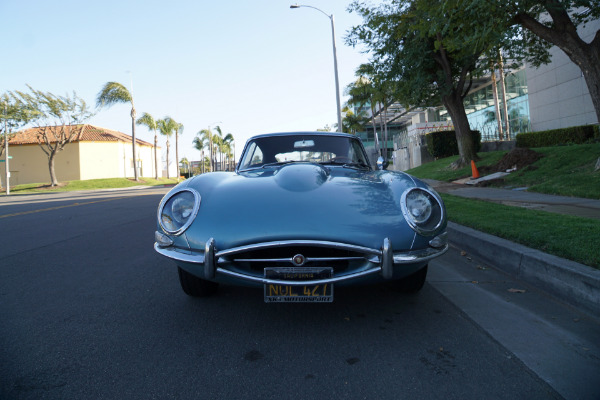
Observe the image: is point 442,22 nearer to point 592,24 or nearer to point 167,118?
point 592,24

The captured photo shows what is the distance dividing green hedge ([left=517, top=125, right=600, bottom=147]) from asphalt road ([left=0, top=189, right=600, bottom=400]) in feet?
53.7

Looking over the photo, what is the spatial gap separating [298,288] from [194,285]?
1085mm

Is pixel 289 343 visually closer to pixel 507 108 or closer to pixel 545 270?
pixel 545 270

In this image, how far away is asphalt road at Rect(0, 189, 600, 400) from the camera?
1.88 metres

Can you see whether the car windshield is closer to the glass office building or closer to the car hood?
the car hood

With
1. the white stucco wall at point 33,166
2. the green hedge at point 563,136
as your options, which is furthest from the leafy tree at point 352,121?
the white stucco wall at point 33,166

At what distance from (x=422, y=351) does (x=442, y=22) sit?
886 centimetres

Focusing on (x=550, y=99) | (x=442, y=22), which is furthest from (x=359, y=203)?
(x=550, y=99)

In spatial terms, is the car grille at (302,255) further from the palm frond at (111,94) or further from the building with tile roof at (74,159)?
the building with tile roof at (74,159)

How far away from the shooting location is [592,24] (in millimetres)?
17172

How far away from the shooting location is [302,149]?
13.6 ft

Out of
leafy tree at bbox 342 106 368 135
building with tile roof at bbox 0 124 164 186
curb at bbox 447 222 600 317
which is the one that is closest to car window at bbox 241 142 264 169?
curb at bbox 447 222 600 317

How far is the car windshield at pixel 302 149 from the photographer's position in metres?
4.06

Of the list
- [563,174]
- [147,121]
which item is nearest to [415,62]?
[563,174]
